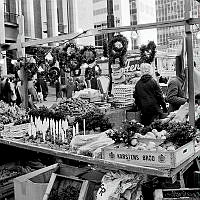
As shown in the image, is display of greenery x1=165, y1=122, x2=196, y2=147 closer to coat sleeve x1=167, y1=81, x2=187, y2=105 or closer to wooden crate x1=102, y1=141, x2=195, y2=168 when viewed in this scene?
wooden crate x1=102, y1=141, x2=195, y2=168

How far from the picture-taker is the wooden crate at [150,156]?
2.78 meters

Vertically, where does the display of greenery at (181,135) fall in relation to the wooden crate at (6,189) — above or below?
above

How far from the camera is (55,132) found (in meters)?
4.20

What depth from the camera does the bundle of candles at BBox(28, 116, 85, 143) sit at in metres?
4.02

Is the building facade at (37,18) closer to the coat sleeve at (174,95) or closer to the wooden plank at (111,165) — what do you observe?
the coat sleeve at (174,95)

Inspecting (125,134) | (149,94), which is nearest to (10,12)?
(149,94)

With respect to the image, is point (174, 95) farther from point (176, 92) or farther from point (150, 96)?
point (150, 96)

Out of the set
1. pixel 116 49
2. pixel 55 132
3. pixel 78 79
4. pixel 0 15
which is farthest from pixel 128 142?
pixel 0 15

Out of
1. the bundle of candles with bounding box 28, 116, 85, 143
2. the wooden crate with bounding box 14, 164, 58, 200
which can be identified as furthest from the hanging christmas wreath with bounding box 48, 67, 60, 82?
the wooden crate with bounding box 14, 164, 58, 200

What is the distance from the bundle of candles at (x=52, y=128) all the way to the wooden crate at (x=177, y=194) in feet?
4.28

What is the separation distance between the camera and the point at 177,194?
3.05 m

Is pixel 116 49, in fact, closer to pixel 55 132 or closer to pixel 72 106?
pixel 72 106

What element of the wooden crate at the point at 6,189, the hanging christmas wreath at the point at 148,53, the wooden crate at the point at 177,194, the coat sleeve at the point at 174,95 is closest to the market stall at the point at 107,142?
the wooden crate at the point at 177,194

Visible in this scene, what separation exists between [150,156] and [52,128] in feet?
5.65
